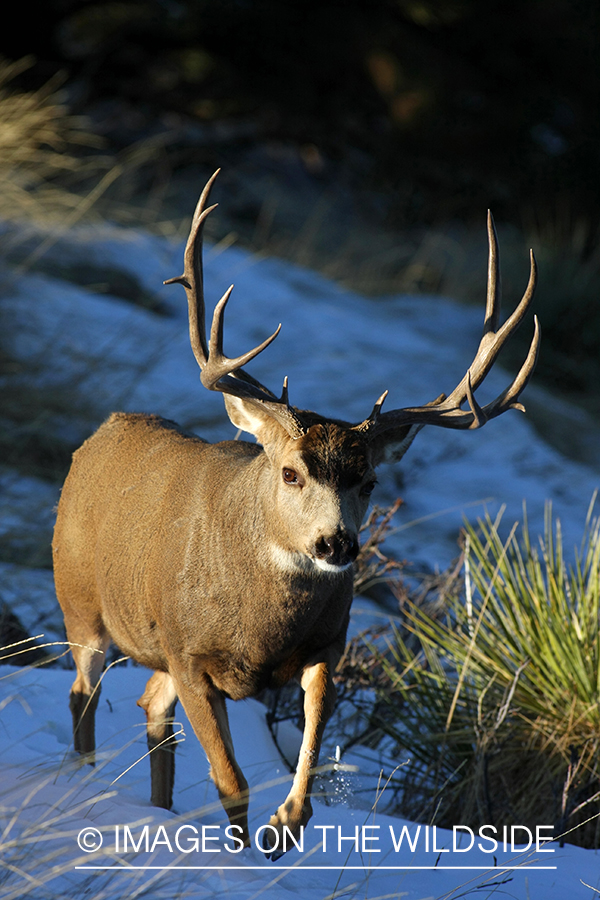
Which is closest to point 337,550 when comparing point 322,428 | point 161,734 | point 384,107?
point 322,428

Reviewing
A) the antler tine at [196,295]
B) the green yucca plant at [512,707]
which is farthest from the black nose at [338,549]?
the green yucca plant at [512,707]

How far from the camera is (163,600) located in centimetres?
391

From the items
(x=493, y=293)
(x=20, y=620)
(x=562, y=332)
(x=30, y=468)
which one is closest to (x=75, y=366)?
(x=30, y=468)

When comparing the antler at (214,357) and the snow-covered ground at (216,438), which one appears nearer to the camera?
the snow-covered ground at (216,438)

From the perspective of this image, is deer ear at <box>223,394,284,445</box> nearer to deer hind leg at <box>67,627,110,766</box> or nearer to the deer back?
the deer back

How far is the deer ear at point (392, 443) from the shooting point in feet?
13.2

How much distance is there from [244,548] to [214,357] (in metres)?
0.64

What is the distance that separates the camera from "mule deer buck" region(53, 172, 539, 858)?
360 cm

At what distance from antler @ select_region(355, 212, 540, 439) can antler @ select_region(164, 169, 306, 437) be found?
0.27m

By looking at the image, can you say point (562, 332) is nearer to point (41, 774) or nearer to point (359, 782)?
point (359, 782)

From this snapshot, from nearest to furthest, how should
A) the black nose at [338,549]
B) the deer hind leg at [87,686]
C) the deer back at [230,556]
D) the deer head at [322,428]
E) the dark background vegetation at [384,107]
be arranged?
1. the black nose at [338,549]
2. the deer head at [322,428]
3. the deer back at [230,556]
4. the deer hind leg at [87,686]
5. the dark background vegetation at [384,107]

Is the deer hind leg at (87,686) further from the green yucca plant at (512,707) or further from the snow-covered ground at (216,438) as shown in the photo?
the green yucca plant at (512,707)

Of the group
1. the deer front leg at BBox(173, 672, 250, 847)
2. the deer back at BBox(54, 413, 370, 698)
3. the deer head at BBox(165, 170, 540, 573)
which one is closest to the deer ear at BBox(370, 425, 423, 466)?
the deer head at BBox(165, 170, 540, 573)

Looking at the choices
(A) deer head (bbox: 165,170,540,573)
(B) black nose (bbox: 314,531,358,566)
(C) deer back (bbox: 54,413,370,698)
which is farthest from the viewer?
(C) deer back (bbox: 54,413,370,698)
